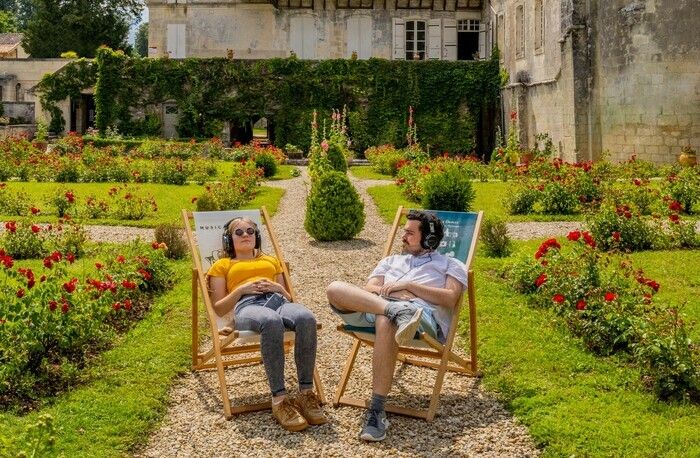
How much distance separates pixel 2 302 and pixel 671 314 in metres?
4.13

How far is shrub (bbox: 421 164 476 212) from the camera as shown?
1223 centimetres

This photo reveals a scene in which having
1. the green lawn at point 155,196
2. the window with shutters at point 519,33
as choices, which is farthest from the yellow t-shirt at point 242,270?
the window with shutters at point 519,33

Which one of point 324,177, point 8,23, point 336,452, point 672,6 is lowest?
point 336,452

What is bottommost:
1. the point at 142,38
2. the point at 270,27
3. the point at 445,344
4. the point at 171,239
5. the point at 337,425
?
the point at 337,425

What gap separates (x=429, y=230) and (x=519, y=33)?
898 inches

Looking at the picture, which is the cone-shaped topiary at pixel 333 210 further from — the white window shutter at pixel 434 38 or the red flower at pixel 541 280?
the white window shutter at pixel 434 38

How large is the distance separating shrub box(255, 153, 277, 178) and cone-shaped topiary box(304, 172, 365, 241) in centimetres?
935

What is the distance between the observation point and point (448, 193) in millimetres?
12242

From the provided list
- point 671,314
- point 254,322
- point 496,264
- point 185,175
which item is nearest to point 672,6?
point 185,175

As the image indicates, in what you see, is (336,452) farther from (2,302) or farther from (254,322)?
(2,302)

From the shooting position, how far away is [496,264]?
941 cm

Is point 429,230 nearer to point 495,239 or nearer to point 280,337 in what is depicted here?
point 280,337

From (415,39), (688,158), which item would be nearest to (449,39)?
(415,39)

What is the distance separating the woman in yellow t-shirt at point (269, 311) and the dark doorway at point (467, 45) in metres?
27.2
